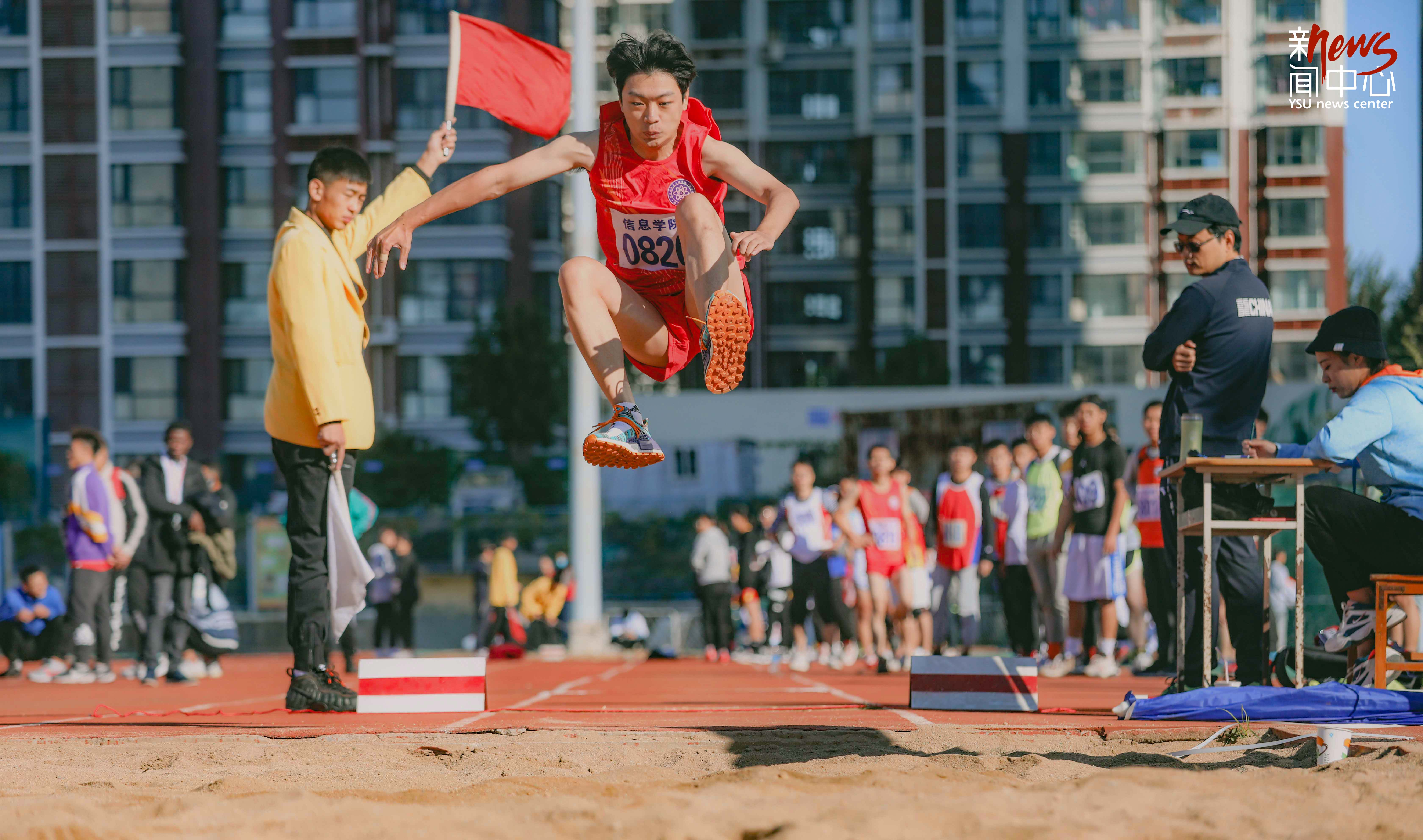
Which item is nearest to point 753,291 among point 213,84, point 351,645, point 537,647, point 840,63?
point 840,63

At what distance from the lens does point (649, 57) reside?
4.80 metres

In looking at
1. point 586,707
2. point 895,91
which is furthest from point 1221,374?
point 895,91

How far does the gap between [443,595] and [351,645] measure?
602 inches

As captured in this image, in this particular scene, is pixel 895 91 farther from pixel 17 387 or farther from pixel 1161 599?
pixel 1161 599

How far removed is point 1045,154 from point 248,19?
27244 mm

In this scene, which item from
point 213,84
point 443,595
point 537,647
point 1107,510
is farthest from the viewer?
point 213,84

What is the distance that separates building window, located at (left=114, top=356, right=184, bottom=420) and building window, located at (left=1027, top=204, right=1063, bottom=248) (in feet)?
95.1

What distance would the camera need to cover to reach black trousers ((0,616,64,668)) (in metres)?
11.2

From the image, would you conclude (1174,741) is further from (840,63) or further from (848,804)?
(840,63)

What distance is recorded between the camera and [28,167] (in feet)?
144

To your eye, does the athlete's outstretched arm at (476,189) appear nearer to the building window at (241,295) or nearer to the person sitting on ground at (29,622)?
the person sitting on ground at (29,622)

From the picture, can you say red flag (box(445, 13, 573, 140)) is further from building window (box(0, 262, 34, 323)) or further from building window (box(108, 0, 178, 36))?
building window (box(0, 262, 34, 323))

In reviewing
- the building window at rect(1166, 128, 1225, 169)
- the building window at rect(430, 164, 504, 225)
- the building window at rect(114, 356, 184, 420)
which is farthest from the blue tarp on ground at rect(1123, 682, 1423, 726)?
the building window at rect(1166, 128, 1225, 169)

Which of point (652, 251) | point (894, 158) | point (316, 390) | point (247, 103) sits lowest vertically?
point (316, 390)
